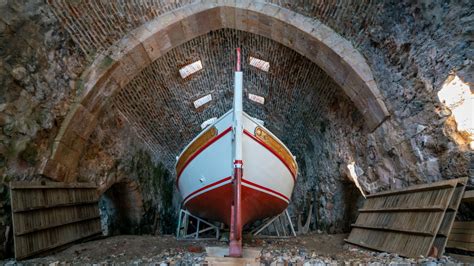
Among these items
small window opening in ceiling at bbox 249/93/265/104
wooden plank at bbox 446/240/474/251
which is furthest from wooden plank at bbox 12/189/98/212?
wooden plank at bbox 446/240/474/251

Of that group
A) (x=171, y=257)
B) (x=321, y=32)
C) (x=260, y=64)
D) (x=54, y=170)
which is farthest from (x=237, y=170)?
(x=260, y=64)

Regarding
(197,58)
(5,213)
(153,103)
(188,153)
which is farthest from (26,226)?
(197,58)

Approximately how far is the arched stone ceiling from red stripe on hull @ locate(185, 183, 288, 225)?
2394 mm

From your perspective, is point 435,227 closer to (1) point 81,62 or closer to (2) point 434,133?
(2) point 434,133

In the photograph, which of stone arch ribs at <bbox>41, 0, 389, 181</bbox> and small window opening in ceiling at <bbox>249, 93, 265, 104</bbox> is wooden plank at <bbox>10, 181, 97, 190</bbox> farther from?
small window opening in ceiling at <bbox>249, 93, 265, 104</bbox>

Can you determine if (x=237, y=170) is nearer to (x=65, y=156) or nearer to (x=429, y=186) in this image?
(x=429, y=186)

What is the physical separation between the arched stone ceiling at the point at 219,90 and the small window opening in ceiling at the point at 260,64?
0.36ft

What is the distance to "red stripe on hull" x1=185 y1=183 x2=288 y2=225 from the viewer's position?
4773 millimetres

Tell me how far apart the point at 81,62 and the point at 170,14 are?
1.81m

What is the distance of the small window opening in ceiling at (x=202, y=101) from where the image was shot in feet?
27.2

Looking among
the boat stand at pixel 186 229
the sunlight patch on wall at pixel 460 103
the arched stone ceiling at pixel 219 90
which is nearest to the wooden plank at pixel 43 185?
the arched stone ceiling at pixel 219 90

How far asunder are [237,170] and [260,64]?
3659 millimetres

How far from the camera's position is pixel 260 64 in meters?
7.33

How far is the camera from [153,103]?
736cm
